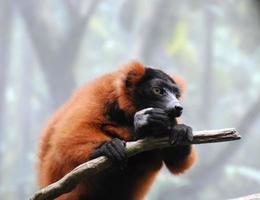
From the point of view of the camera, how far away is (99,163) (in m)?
2.43

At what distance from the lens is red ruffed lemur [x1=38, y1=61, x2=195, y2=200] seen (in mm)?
2807

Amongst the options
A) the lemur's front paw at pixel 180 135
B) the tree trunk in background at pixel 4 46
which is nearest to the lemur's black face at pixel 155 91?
the lemur's front paw at pixel 180 135

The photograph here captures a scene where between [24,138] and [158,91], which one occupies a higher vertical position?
[24,138]

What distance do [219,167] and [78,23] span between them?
2002 mm

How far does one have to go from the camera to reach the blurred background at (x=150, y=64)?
6.28m

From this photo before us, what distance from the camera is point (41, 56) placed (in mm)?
6316

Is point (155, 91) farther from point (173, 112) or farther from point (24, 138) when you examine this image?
point (24, 138)

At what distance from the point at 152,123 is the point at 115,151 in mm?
199

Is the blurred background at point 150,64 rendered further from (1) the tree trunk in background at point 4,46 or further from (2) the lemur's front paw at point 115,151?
(2) the lemur's front paw at point 115,151

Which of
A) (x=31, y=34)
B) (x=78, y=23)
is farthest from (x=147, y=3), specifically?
(x=31, y=34)

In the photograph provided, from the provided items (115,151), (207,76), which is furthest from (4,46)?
(115,151)

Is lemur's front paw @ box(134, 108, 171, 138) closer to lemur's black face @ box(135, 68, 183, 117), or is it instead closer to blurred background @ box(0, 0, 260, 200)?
lemur's black face @ box(135, 68, 183, 117)

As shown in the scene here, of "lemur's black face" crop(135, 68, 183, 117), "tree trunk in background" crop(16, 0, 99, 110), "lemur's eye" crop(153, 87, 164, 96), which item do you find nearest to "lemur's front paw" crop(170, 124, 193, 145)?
"lemur's black face" crop(135, 68, 183, 117)

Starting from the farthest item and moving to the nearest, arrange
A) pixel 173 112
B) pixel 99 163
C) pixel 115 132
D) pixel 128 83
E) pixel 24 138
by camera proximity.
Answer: pixel 24 138, pixel 128 83, pixel 115 132, pixel 173 112, pixel 99 163
